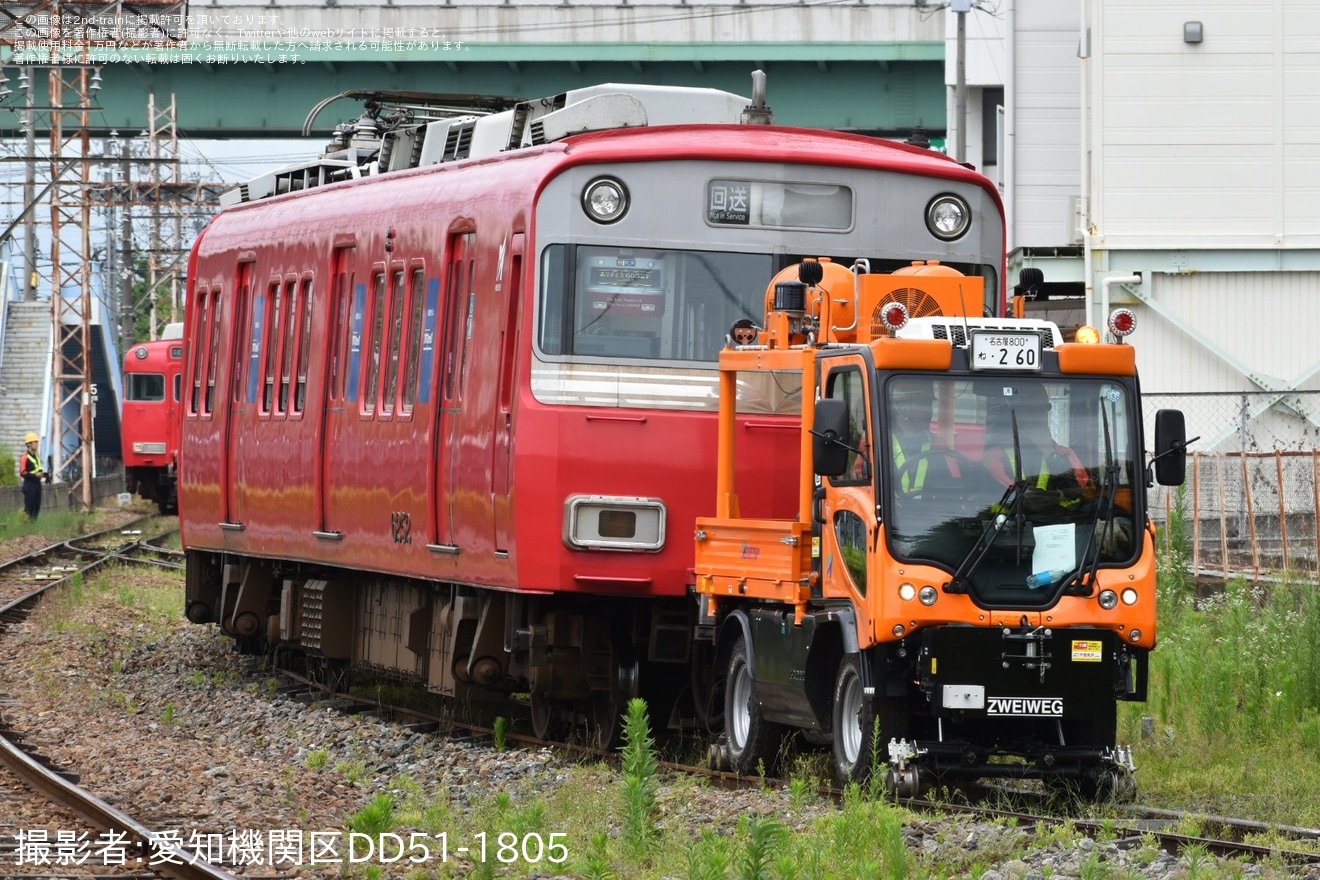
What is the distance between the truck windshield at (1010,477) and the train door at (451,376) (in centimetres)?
423

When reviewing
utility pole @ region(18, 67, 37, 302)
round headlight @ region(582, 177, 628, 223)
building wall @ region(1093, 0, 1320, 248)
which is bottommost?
round headlight @ region(582, 177, 628, 223)

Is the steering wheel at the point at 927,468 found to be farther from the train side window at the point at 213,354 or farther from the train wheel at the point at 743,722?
the train side window at the point at 213,354

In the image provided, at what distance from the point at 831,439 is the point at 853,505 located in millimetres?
407

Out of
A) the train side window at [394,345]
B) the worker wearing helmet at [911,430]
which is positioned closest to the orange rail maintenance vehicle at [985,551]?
the worker wearing helmet at [911,430]

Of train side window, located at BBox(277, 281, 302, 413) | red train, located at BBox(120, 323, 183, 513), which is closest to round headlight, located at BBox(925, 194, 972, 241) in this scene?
train side window, located at BBox(277, 281, 302, 413)

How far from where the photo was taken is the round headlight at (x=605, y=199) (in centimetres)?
1354

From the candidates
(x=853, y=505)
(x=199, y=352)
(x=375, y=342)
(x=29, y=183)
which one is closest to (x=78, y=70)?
(x=29, y=183)

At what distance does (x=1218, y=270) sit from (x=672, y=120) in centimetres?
1614

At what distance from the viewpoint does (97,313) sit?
71000 mm

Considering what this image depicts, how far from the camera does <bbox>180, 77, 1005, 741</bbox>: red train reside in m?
13.3

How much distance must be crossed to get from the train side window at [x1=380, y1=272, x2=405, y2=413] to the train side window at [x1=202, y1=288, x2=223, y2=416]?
4631 mm

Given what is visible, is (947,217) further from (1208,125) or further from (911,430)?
(1208,125)

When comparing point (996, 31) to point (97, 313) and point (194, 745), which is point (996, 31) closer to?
point (194, 745)

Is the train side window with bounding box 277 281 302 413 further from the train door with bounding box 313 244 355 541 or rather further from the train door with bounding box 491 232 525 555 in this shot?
the train door with bounding box 491 232 525 555
